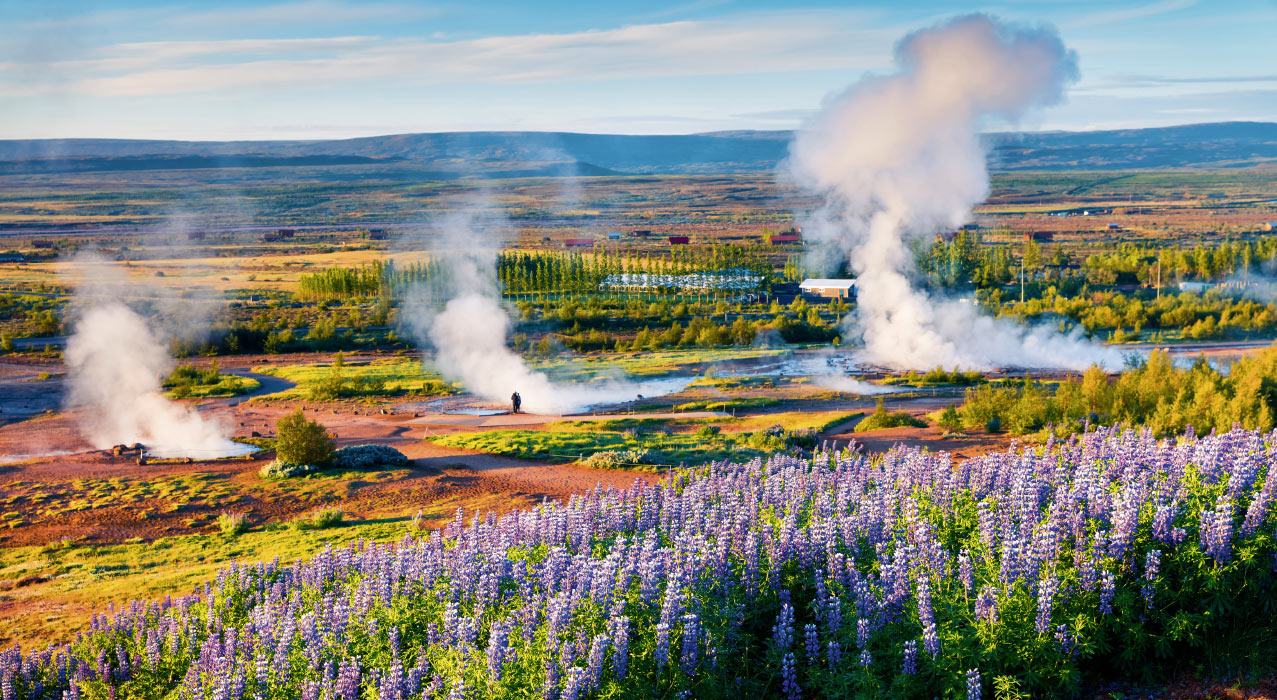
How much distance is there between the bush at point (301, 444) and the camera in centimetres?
2323

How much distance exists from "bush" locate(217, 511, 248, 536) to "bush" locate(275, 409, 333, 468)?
4527mm

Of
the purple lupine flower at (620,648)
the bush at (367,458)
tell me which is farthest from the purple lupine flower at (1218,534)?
the bush at (367,458)

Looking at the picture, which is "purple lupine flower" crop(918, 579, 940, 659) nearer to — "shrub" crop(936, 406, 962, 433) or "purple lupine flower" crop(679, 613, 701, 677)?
"purple lupine flower" crop(679, 613, 701, 677)

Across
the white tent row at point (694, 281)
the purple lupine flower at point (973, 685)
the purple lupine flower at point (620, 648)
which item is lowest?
the white tent row at point (694, 281)

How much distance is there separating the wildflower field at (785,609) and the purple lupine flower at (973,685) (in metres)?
0.02

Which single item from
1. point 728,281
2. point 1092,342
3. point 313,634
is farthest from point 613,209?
point 313,634

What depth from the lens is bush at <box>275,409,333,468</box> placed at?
915 inches

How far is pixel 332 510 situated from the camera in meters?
18.6

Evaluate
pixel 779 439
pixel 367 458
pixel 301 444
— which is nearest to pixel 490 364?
pixel 367 458

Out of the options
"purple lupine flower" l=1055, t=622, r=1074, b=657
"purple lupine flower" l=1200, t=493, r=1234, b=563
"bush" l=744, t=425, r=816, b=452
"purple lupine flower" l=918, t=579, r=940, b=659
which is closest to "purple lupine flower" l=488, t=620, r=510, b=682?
"purple lupine flower" l=918, t=579, r=940, b=659

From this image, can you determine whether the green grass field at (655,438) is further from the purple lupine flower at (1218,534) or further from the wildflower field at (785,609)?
the purple lupine flower at (1218,534)

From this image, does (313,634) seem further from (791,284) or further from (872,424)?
(791,284)

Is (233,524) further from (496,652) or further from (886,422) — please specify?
(886,422)

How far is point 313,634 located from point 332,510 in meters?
10.0
